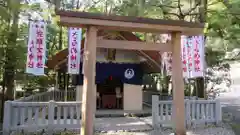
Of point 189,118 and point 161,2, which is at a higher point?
point 161,2

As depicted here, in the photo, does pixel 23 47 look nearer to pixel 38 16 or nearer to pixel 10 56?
pixel 10 56

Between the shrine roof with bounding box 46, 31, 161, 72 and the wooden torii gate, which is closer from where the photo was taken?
the wooden torii gate

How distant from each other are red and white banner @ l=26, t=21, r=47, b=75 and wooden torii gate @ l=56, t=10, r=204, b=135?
12.2 ft

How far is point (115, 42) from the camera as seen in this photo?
4.87 metres

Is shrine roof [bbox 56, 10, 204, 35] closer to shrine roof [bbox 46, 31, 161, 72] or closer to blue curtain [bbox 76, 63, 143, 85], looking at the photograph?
shrine roof [bbox 46, 31, 161, 72]

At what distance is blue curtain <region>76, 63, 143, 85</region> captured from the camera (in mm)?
10539

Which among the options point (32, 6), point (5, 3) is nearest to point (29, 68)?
point (5, 3)

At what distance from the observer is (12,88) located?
10031mm

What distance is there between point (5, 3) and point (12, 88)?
12.2 feet

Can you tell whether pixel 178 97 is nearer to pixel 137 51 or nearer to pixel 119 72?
pixel 137 51

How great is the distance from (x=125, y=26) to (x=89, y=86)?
143cm

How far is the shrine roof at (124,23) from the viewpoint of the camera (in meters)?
4.46

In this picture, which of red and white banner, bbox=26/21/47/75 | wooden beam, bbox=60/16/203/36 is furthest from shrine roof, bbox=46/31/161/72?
wooden beam, bbox=60/16/203/36

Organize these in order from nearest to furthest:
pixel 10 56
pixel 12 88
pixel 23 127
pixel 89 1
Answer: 1. pixel 23 127
2. pixel 10 56
3. pixel 12 88
4. pixel 89 1
